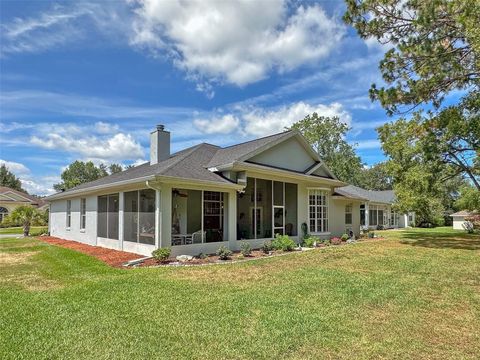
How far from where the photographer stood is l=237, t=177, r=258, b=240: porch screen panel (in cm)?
1608

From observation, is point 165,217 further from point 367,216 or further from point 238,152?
point 367,216

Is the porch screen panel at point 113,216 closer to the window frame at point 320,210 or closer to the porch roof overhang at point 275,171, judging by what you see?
the porch roof overhang at point 275,171

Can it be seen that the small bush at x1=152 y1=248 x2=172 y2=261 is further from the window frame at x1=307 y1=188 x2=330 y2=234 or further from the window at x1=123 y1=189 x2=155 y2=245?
the window frame at x1=307 y1=188 x2=330 y2=234

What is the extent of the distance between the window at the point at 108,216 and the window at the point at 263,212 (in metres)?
5.81

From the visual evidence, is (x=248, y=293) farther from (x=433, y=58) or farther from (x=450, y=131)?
(x=450, y=131)

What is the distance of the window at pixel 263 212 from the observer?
16.2m

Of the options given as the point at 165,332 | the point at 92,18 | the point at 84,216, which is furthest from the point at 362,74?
the point at 84,216

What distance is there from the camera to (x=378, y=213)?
38.8 meters

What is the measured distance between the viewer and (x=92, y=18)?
1157cm

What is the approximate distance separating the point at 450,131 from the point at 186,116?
609 inches

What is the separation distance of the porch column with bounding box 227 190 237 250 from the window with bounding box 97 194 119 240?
5.36 metres

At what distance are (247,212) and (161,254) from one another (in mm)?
6040

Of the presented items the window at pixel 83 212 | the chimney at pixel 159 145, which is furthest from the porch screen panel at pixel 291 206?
the window at pixel 83 212

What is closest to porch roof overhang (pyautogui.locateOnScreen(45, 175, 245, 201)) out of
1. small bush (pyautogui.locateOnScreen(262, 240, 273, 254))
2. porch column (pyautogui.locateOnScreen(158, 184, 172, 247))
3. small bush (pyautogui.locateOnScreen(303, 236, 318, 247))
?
porch column (pyautogui.locateOnScreen(158, 184, 172, 247))
